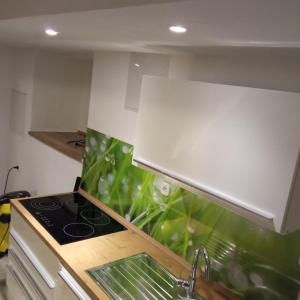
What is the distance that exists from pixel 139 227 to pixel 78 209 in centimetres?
54

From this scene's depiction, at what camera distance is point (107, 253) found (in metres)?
1.83

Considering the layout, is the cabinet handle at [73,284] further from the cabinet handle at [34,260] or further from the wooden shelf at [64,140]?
the wooden shelf at [64,140]

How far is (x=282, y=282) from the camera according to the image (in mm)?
1409

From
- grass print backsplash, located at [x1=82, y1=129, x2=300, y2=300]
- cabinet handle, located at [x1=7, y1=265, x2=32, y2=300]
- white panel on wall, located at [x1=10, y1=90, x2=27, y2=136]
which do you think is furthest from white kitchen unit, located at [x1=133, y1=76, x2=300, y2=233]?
white panel on wall, located at [x1=10, y1=90, x2=27, y2=136]

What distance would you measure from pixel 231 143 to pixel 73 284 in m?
1.11

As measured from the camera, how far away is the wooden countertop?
5.25ft

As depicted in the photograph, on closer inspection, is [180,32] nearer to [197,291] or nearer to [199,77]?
[199,77]

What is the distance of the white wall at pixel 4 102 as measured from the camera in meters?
3.47

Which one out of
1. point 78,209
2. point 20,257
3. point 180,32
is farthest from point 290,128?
point 20,257

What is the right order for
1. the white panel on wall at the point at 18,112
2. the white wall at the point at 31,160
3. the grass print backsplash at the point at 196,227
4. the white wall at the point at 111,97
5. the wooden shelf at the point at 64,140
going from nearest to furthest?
the grass print backsplash at the point at 196,227, the white wall at the point at 111,97, the wooden shelf at the point at 64,140, the white wall at the point at 31,160, the white panel on wall at the point at 18,112

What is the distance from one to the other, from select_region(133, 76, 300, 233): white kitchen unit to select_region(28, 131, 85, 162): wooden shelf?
57.0 inches

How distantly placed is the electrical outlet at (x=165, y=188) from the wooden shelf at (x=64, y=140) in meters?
1.01

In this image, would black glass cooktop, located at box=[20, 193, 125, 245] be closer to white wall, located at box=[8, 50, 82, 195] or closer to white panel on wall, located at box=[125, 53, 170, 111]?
white wall, located at box=[8, 50, 82, 195]

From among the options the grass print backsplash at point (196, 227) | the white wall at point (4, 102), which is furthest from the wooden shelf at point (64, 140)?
the white wall at point (4, 102)
